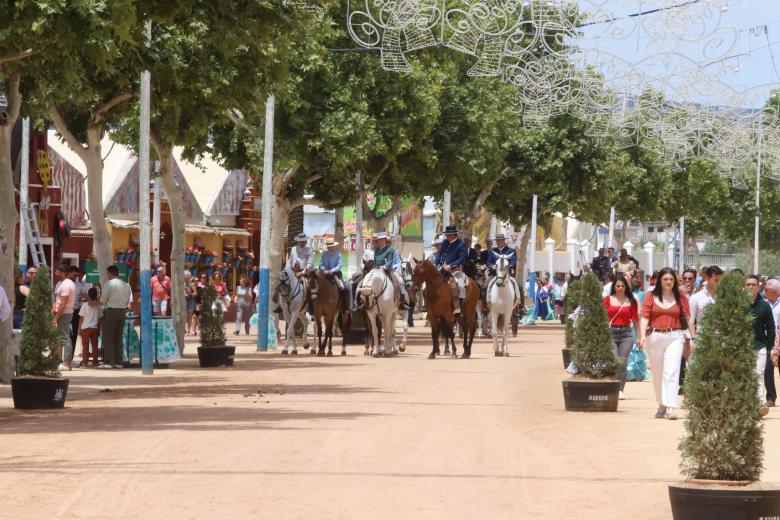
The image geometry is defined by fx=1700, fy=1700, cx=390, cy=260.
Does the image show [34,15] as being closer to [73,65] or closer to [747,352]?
[73,65]

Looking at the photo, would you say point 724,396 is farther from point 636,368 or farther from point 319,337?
point 319,337

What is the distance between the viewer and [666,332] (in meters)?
20.3

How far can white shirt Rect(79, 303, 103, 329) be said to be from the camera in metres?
31.6

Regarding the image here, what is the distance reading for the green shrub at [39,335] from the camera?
2028 cm

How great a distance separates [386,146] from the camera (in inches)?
1734

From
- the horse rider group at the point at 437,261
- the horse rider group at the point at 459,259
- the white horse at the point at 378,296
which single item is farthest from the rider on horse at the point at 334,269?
the horse rider group at the point at 459,259

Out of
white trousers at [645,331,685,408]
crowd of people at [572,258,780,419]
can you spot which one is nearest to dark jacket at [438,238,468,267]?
crowd of people at [572,258,780,419]

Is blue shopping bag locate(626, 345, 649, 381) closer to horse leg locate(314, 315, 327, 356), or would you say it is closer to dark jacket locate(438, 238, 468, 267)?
dark jacket locate(438, 238, 468, 267)

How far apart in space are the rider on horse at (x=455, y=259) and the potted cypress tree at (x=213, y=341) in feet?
16.8

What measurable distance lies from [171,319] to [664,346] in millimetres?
14146

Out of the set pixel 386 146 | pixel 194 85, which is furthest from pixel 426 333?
pixel 194 85

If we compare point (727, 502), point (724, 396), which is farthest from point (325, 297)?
point (727, 502)

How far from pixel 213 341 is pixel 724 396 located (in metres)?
21.0

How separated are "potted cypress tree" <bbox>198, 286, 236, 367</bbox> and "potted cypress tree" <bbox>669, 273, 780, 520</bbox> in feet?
64.9
